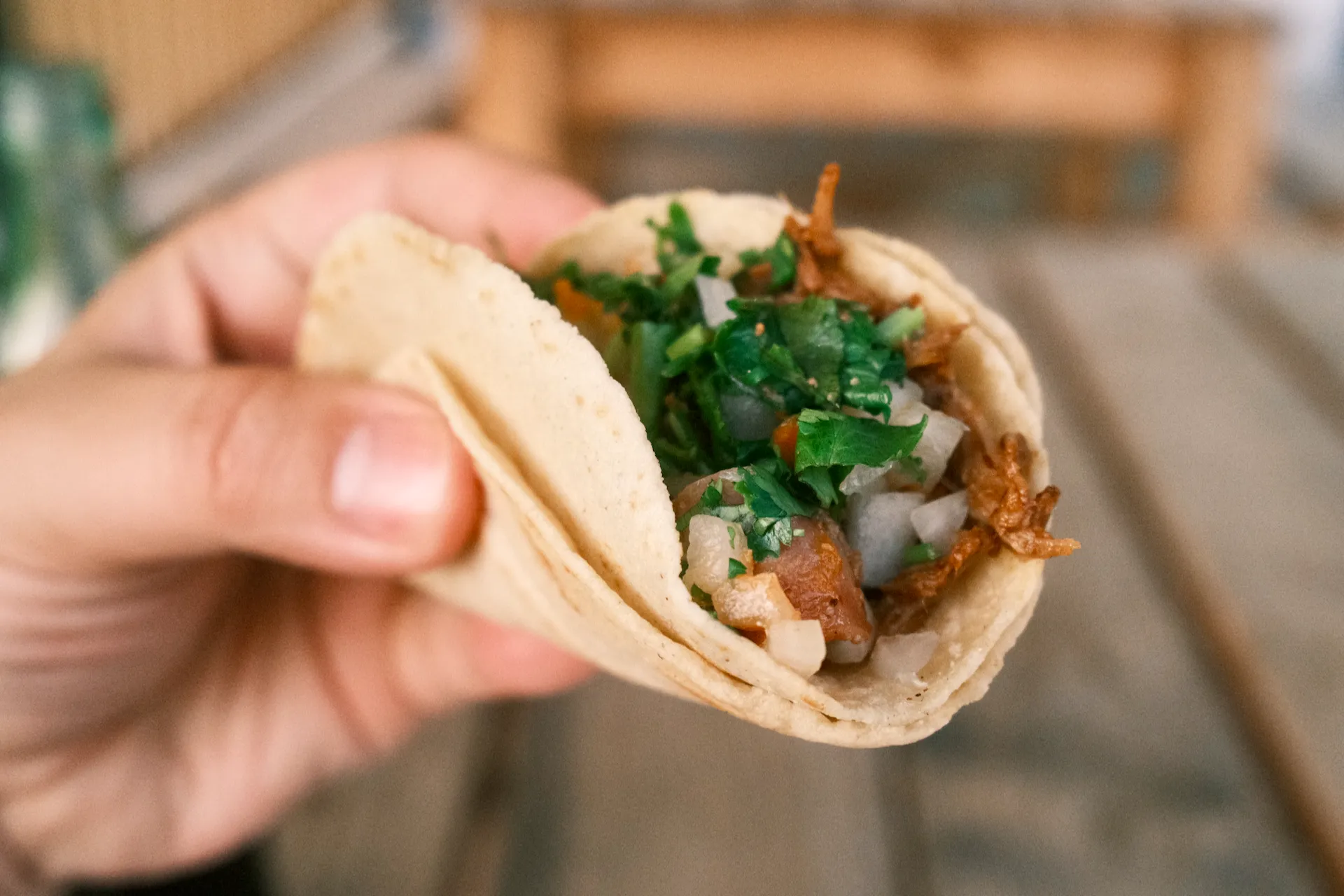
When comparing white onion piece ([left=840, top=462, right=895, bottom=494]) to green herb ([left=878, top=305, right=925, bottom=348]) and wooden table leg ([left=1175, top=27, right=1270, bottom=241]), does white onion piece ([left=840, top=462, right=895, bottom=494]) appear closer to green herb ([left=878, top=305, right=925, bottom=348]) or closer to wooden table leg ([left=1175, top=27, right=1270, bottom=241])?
green herb ([left=878, top=305, right=925, bottom=348])

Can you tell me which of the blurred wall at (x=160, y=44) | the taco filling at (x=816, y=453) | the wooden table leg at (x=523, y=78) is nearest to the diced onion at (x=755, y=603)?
the taco filling at (x=816, y=453)

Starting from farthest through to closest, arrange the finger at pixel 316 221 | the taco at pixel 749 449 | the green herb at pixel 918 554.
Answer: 1. the finger at pixel 316 221
2. the green herb at pixel 918 554
3. the taco at pixel 749 449

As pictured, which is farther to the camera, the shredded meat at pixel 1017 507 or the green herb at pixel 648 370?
the green herb at pixel 648 370

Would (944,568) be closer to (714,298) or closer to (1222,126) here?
(714,298)

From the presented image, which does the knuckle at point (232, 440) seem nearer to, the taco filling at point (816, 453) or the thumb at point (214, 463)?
the thumb at point (214, 463)

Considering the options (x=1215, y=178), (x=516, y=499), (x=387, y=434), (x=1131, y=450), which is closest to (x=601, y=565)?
(x=516, y=499)

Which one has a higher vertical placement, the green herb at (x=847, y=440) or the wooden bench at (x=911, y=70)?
the green herb at (x=847, y=440)

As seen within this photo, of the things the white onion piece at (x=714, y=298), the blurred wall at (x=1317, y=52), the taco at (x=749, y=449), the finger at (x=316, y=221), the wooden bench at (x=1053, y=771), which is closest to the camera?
the taco at (x=749, y=449)

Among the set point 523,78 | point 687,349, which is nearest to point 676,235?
point 687,349

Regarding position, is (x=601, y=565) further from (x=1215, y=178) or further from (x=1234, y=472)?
(x=1215, y=178)
